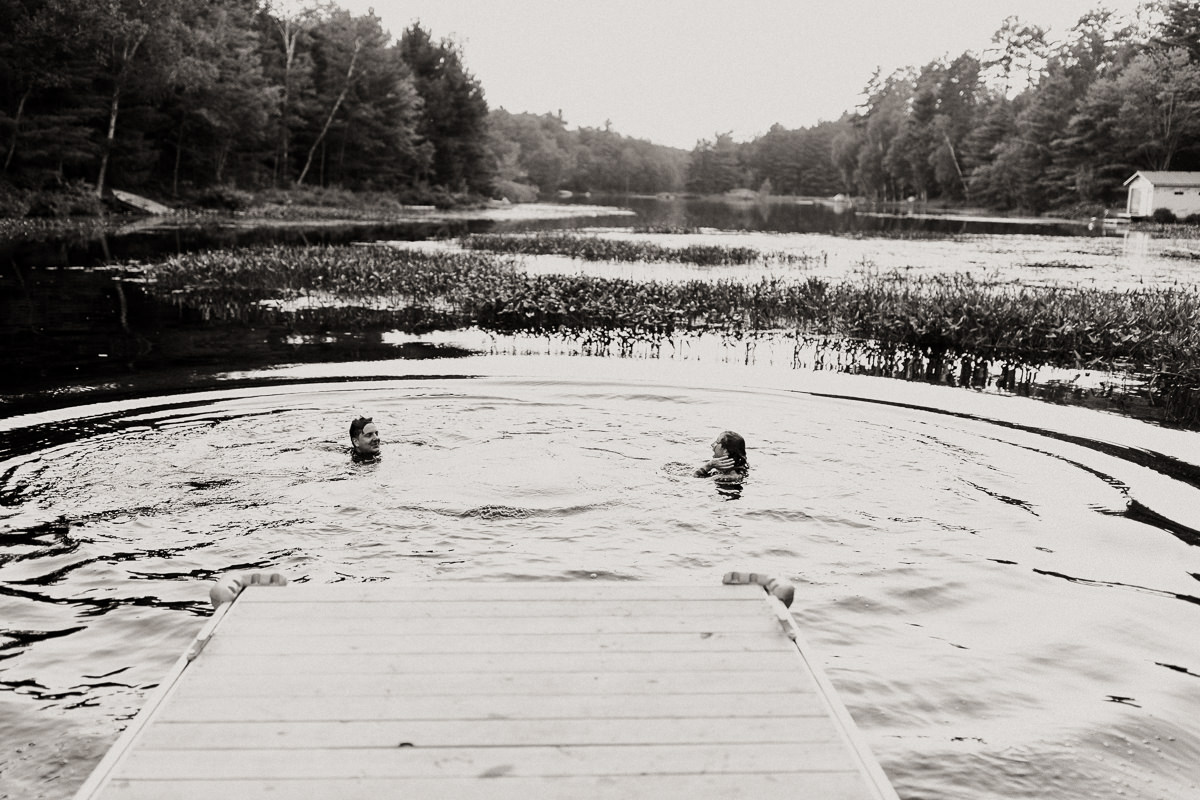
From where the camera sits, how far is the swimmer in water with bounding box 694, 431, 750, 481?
384 inches

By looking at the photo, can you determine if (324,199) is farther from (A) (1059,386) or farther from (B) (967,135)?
(B) (967,135)

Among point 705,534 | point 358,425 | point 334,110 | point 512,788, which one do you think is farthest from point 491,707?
point 334,110

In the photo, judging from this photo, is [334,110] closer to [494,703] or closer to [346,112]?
[346,112]

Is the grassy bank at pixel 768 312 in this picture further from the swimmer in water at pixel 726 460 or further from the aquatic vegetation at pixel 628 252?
the aquatic vegetation at pixel 628 252

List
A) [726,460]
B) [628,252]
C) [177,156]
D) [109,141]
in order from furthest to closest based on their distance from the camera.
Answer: [177,156], [109,141], [628,252], [726,460]

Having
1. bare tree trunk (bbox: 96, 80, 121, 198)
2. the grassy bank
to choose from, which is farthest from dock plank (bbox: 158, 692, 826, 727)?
bare tree trunk (bbox: 96, 80, 121, 198)

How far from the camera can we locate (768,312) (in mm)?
20656

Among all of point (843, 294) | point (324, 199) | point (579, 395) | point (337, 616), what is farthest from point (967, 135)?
point (337, 616)

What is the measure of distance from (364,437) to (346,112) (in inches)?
2929

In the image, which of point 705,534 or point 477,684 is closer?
point 477,684

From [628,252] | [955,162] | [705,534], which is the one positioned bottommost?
[705,534]

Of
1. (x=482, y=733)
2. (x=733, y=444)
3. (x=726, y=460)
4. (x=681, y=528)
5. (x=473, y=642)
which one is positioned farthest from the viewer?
(x=726, y=460)

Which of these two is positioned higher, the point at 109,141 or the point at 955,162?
the point at 955,162

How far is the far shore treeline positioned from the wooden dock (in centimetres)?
4900
